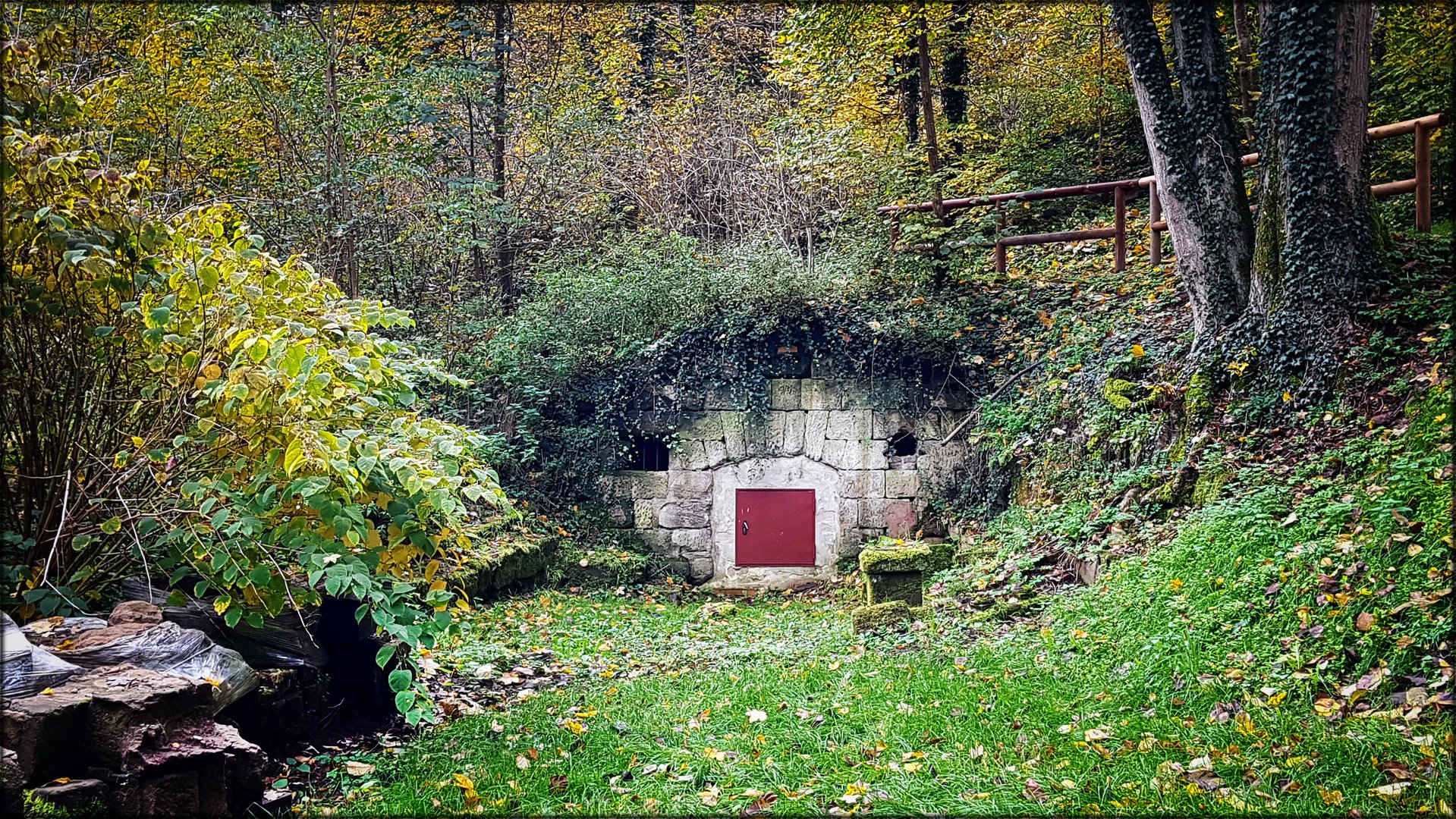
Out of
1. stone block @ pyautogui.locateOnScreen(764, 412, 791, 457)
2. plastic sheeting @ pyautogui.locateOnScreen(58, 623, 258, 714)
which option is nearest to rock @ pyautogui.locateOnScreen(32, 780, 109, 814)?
plastic sheeting @ pyautogui.locateOnScreen(58, 623, 258, 714)

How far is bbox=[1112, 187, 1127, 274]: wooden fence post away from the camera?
30.0 ft

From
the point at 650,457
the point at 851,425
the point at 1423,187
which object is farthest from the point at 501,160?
the point at 1423,187

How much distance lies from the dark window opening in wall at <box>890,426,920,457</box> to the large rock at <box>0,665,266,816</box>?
299 inches

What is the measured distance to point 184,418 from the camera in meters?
4.00

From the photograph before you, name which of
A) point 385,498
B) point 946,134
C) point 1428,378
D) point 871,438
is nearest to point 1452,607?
point 1428,378

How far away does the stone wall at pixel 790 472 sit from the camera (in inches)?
389

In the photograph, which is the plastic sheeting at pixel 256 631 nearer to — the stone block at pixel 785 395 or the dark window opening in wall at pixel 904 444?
the stone block at pixel 785 395

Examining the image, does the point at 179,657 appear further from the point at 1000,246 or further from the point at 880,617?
the point at 1000,246

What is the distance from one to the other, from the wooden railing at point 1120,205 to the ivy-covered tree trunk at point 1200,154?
0.84 metres

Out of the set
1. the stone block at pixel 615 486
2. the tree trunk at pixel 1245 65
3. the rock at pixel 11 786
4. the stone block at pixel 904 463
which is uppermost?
the tree trunk at pixel 1245 65

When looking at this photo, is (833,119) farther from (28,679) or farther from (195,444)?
(28,679)

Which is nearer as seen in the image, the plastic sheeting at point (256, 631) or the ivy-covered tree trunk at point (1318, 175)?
the plastic sheeting at point (256, 631)

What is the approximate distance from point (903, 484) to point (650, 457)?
8.98 feet

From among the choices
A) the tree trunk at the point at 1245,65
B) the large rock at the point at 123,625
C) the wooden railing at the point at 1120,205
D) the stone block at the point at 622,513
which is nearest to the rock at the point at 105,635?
the large rock at the point at 123,625
